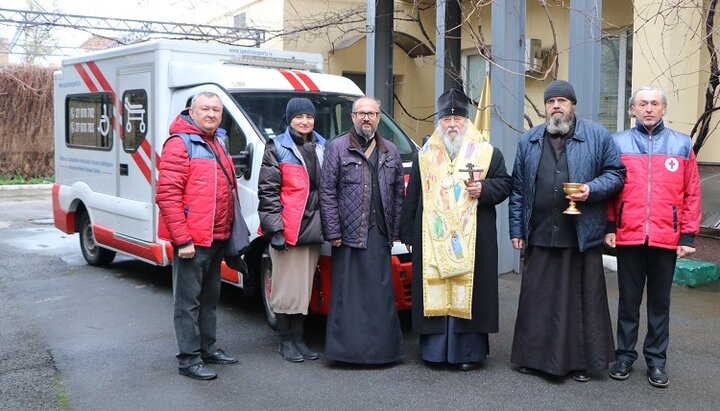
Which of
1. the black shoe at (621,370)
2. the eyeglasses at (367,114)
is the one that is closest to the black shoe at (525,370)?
the black shoe at (621,370)

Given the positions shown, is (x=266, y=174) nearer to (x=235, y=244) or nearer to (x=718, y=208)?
(x=235, y=244)

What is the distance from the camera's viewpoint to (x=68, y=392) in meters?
5.10

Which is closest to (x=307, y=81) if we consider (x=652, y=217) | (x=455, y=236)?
(x=455, y=236)

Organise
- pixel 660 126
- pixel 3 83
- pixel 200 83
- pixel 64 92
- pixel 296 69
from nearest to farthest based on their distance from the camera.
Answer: pixel 660 126 → pixel 200 83 → pixel 296 69 → pixel 64 92 → pixel 3 83

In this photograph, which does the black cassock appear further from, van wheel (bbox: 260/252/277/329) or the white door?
the white door

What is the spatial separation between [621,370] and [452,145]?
6.29 ft

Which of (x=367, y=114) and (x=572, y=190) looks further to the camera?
(x=367, y=114)

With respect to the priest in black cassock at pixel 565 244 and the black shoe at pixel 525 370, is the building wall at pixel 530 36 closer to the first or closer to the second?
the priest in black cassock at pixel 565 244

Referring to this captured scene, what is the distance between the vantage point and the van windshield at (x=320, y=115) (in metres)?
6.83

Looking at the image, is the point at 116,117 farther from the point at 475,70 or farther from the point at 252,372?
the point at 475,70

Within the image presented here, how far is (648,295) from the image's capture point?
5203 mm

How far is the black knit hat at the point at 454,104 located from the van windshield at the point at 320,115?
1.69 meters

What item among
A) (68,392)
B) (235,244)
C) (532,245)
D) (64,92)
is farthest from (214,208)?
(64,92)

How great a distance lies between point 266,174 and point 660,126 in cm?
269
